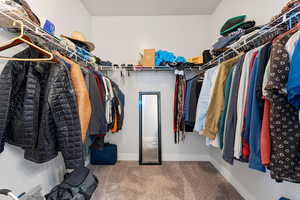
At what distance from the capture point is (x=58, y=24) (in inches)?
67.3

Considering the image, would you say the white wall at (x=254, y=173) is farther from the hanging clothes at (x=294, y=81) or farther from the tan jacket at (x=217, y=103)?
the hanging clothes at (x=294, y=81)

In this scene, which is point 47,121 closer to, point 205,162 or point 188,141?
point 188,141

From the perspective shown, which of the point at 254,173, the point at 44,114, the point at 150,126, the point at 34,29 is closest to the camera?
the point at 44,114

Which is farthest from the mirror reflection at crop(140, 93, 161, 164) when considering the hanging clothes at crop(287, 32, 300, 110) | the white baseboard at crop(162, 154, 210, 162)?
the hanging clothes at crop(287, 32, 300, 110)

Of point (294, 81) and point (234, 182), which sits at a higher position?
point (294, 81)

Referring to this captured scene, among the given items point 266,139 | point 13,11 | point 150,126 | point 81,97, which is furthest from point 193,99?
point 13,11

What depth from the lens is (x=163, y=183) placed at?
1.86 metres

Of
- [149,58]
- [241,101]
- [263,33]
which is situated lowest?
[241,101]

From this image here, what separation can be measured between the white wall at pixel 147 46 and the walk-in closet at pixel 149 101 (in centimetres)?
2

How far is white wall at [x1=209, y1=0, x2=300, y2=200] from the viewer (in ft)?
3.92

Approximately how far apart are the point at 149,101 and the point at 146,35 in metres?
1.30

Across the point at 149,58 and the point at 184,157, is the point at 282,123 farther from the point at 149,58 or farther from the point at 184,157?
the point at 184,157

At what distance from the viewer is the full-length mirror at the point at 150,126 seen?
2.50 metres

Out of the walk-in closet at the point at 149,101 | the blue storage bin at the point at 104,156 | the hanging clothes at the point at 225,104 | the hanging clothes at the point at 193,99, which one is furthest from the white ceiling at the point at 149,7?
the blue storage bin at the point at 104,156
